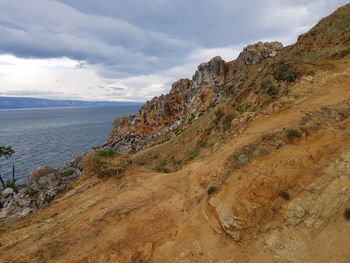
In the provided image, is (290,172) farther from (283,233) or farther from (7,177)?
(7,177)

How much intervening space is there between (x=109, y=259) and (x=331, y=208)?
32.9 feet

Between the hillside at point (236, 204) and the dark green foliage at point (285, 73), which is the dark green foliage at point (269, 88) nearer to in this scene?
the dark green foliage at point (285, 73)

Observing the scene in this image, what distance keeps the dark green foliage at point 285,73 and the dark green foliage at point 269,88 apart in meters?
1.05

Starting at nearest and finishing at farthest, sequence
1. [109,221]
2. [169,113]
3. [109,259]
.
→ [109,259], [109,221], [169,113]

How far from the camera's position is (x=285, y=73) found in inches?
924

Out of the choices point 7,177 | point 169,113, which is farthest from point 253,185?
point 169,113

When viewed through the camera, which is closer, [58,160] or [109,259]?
[109,259]

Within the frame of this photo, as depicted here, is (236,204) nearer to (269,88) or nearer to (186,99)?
(269,88)

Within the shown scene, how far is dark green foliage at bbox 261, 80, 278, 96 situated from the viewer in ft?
78.4

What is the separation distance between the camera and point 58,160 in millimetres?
63062

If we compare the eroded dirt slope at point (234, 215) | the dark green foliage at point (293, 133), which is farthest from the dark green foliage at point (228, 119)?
the dark green foliage at point (293, 133)

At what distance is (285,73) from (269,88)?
84.7 inches

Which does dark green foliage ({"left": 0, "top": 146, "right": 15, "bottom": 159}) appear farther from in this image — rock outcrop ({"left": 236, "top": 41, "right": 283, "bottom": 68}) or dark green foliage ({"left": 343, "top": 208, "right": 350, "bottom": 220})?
rock outcrop ({"left": 236, "top": 41, "right": 283, "bottom": 68})

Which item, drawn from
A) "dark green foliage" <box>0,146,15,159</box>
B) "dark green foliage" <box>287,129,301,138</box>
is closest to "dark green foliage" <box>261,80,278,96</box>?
"dark green foliage" <box>287,129,301,138</box>
